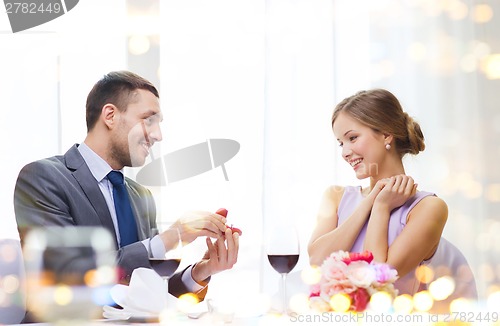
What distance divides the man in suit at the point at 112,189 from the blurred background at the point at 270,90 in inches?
7.3

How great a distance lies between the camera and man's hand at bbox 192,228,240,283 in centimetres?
133

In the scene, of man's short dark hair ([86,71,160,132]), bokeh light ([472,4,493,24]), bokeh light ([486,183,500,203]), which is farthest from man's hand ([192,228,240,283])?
bokeh light ([472,4,493,24])

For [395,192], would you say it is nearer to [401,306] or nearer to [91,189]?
[401,306]

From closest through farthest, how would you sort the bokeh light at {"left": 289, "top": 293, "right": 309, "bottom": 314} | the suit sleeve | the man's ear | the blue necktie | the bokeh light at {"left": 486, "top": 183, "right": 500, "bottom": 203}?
the bokeh light at {"left": 289, "top": 293, "right": 309, "bottom": 314}
the suit sleeve
the blue necktie
the man's ear
the bokeh light at {"left": 486, "top": 183, "right": 500, "bottom": 203}

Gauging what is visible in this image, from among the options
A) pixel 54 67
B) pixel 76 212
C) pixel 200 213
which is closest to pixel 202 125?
pixel 54 67

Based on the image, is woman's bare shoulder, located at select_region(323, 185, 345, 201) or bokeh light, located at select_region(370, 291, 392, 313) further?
woman's bare shoulder, located at select_region(323, 185, 345, 201)

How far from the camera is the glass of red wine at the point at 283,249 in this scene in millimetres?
1091

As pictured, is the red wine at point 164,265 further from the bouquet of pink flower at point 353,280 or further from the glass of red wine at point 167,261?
the bouquet of pink flower at point 353,280

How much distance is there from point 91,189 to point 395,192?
28.8 inches

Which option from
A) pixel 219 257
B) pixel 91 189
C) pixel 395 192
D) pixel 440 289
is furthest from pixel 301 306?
pixel 440 289

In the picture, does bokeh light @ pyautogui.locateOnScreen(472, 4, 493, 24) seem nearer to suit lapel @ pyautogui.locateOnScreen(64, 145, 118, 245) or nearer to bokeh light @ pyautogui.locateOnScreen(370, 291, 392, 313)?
suit lapel @ pyautogui.locateOnScreen(64, 145, 118, 245)

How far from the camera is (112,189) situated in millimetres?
1659

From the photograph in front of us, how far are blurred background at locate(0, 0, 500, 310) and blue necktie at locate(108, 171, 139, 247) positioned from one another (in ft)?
1.02

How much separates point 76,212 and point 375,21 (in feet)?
4.13
